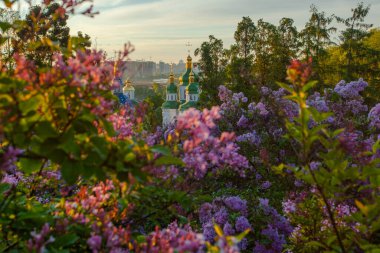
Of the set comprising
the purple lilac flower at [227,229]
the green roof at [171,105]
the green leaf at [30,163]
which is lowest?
the green roof at [171,105]

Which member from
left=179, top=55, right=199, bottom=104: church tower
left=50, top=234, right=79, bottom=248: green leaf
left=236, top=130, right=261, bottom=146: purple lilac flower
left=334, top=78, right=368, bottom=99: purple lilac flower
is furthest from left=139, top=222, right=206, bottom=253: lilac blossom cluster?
left=179, top=55, right=199, bottom=104: church tower

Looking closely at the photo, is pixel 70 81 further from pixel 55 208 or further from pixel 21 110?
pixel 55 208

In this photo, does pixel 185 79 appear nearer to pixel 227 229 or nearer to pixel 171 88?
pixel 171 88

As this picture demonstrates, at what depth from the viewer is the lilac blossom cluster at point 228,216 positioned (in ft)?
20.5

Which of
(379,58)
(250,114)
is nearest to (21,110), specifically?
(250,114)

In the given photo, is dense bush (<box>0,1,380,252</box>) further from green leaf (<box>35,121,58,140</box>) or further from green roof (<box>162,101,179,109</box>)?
green roof (<box>162,101,179,109</box>)

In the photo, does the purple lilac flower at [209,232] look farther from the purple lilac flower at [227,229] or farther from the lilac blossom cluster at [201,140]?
the lilac blossom cluster at [201,140]

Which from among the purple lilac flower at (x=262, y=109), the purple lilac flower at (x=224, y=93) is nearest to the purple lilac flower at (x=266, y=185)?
the purple lilac flower at (x=262, y=109)

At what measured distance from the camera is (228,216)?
667cm

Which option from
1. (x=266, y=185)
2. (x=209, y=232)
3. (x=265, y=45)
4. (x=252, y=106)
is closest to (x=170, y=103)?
(x=265, y=45)

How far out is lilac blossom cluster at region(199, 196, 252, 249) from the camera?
6249 mm

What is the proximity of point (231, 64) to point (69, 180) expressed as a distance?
26.2m

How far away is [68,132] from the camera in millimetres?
2367

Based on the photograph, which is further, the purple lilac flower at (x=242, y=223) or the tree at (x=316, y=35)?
the tree at (x=316, y=35)
